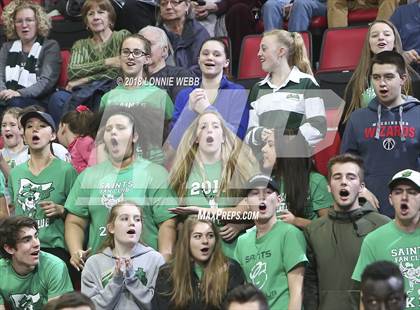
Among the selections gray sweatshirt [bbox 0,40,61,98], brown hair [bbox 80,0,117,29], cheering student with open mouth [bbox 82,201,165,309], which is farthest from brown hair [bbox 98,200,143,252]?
gray sweatshirt [bbox 0,40,61,98]

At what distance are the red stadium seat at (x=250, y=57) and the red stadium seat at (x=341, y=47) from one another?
0.52 ft

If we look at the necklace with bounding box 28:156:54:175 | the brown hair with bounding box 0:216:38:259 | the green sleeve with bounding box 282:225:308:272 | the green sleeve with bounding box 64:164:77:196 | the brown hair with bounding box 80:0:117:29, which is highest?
the brown hair with bounding box 80:0:117:29

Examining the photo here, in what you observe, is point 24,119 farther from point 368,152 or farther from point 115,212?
point 368,152

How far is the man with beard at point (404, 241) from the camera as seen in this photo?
22.2ft

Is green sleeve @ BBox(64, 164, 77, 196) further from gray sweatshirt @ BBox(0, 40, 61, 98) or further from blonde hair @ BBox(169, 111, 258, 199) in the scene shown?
gray sweatshirt @ BBox(0, 40, 61, 98)

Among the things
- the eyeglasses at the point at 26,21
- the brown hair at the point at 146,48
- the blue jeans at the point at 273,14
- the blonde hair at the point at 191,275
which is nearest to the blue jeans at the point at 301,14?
the blue jeans at the point at 273,14

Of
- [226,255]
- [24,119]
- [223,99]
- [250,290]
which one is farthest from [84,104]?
[250,290]

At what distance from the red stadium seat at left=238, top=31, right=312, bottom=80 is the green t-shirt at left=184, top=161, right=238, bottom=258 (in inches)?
81.5

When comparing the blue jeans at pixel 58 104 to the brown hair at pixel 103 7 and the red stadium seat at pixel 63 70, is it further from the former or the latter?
the brown hair at pixel 103 7

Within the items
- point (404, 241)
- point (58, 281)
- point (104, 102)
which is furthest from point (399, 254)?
point (104, 102)

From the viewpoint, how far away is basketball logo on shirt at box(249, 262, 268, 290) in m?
7.09

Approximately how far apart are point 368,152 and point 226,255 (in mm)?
1200

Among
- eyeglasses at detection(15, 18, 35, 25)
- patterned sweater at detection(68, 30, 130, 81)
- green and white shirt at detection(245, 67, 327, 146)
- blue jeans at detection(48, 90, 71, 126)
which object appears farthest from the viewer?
eyeglasses at detection(15, 18, 35, 25)

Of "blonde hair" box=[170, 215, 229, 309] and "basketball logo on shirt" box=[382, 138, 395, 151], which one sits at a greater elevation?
"basketball logo on shirt" box=[382, 138, 395, 151]
